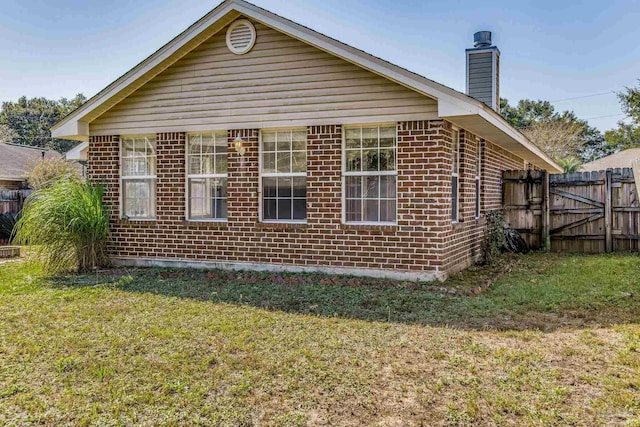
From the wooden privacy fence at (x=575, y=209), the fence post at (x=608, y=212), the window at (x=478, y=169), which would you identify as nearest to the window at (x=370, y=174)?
the window at (x=478, y=169)

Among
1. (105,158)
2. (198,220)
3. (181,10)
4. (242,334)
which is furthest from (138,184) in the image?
(242,334)

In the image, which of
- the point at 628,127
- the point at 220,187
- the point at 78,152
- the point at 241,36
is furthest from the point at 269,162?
the point at 628,127

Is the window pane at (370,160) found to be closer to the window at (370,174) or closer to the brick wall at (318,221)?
the window at (370,174)

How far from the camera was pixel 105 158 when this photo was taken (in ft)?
31.4

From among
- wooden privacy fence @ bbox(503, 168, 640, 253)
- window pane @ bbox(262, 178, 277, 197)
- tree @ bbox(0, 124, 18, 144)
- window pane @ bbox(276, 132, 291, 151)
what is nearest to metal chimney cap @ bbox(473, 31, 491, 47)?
wooden privacy fence @ bbox(503, 168, 640, 253)

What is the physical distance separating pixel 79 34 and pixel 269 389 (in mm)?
14381

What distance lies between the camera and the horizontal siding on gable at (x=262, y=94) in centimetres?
770

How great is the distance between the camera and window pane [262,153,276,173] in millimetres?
8586

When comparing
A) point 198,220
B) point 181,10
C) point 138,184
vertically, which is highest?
point 181,10

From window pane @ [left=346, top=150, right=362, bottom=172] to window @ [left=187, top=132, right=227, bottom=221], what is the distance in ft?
8.05

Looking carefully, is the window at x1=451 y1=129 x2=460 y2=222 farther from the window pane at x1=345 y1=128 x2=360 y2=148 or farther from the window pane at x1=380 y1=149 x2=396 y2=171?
the window pane at x1=345 y1=128 x2=360 y2=148

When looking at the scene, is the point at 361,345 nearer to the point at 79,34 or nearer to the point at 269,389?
the point at 269,389

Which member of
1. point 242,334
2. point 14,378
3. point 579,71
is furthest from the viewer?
point 579,71

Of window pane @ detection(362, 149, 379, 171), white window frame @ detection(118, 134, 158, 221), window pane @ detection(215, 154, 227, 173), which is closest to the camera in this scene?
window pane @ detection(362, 149, 379, 171)
